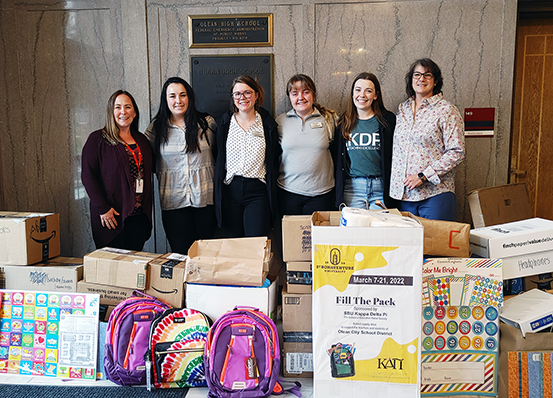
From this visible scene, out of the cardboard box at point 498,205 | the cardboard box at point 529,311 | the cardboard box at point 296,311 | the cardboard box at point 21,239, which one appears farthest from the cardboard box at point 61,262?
the cardboard box at point 498,205

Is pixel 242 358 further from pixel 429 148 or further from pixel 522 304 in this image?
pixel 429 148

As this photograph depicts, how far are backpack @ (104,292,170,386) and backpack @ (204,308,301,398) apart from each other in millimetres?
320

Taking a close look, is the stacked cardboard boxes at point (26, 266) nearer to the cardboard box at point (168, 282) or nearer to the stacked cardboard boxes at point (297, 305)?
the cardboard box at point (168, 282)

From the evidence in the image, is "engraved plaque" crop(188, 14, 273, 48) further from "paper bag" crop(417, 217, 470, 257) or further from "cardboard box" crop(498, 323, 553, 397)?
"cardboard box" crop(498, 323, 553, 397)

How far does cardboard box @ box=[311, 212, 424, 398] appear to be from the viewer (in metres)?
1.51

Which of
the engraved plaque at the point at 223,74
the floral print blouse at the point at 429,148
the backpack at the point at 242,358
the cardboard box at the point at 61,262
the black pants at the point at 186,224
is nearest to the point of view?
the backpack at the point at 242,358

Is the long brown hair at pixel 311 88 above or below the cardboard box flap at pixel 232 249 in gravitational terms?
above

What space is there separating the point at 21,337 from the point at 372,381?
5.42 feet

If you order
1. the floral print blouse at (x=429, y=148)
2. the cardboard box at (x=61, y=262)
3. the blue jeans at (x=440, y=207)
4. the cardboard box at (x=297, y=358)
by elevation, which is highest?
the floral print blouse at (x=429, y=148)

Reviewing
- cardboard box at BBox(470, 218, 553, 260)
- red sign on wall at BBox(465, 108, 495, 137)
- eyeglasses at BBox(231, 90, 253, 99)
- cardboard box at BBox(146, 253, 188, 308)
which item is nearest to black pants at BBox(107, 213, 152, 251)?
cardboard box at BBox(146, 253, 188, 308)

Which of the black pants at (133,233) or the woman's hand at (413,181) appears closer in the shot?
the woman's hand at (413,181)

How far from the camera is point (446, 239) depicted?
6.00 feet

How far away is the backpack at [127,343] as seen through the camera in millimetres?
1833

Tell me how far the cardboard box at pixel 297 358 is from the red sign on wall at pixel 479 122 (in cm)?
199
